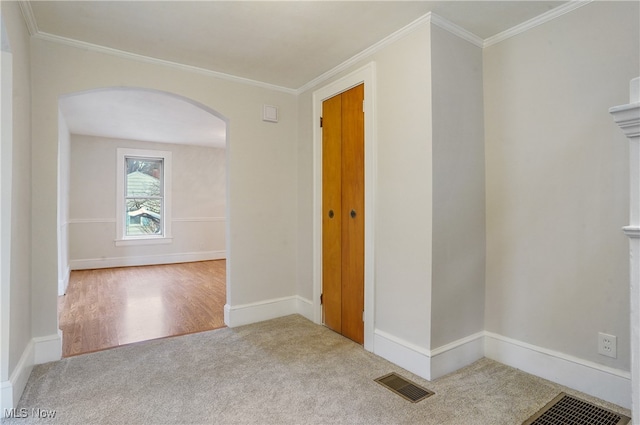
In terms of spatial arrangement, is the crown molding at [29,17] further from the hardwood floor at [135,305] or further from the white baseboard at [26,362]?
the hardwood floor at [135,305]

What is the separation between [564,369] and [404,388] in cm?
97

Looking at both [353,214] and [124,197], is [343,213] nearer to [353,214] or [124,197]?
[353,214]

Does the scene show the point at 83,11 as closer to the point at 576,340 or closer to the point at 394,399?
the point at 394,399

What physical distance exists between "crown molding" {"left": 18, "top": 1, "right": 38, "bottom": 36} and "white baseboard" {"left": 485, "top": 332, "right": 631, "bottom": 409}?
359 cm

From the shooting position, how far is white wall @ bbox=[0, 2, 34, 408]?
5.78ft

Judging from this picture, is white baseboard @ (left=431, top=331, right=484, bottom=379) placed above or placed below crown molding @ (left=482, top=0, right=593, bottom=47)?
below

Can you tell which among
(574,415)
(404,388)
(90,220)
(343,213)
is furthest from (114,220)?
(574,415)

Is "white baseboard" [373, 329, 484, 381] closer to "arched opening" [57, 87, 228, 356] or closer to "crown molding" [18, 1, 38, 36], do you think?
"arched opening" [57, 87, 228, 356]

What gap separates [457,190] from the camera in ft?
7.53

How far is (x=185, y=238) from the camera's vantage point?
22.6 ft

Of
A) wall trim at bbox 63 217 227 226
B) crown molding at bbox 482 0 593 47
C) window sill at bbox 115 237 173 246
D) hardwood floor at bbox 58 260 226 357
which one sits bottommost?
hardwood floor at bbox 58 260 226 357

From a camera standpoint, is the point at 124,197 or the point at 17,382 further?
the point at 124,197

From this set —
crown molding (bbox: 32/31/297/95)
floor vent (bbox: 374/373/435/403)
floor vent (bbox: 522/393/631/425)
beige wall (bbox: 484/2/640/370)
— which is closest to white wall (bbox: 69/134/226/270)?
crown molding (bbox: 32/31/297/95)

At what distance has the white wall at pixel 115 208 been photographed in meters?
5.96
